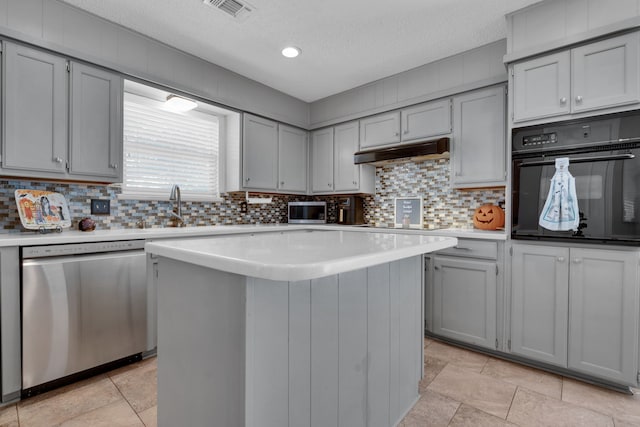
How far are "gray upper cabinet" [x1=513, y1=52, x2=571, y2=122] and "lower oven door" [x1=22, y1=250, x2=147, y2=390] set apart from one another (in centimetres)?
308

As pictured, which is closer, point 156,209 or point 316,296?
point 316,296

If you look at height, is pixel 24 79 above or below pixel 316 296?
above

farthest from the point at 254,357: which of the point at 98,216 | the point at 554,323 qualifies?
the point at 98,216

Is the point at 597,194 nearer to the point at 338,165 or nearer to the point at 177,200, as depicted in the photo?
the point at 338,165

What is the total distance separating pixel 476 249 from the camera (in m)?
2.60

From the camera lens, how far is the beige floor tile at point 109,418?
1.69 meters

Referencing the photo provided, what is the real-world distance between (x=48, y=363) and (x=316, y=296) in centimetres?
196

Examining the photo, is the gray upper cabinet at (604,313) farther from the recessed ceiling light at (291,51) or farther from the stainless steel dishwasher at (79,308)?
the stainless steel dishwasher at (79,308)

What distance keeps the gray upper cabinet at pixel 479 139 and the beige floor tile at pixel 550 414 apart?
1.65 meters

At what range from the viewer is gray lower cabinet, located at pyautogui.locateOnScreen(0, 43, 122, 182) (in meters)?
2.07

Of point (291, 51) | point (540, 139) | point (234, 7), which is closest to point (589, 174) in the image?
point (540, 139)

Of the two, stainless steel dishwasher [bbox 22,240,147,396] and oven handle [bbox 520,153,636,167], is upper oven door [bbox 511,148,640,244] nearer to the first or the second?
oven handle [bbox 520,153,636,167]

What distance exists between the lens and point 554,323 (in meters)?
2.21

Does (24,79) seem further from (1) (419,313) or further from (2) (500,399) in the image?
(2) (500,399)
